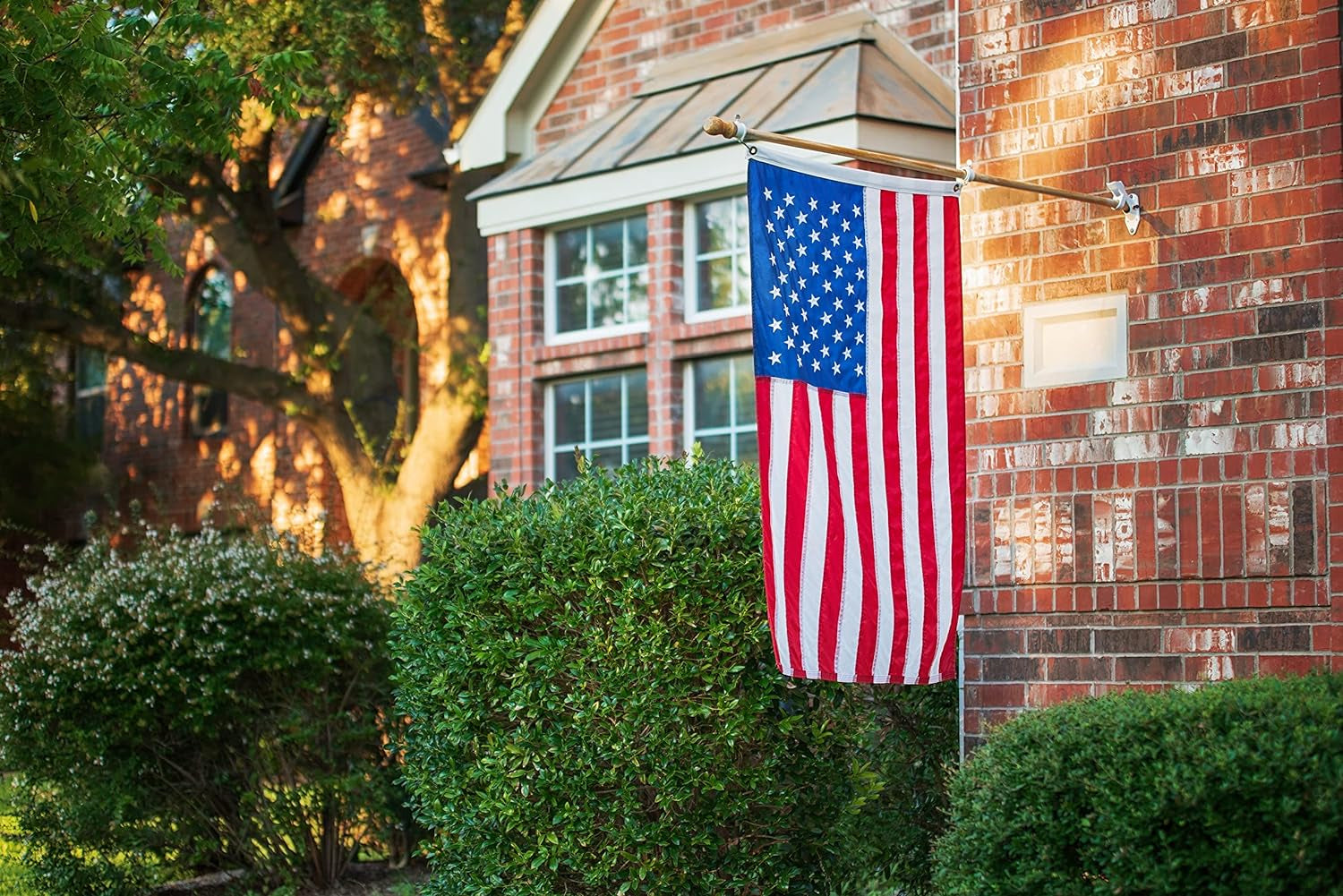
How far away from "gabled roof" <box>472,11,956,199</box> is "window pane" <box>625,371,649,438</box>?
4.53ft

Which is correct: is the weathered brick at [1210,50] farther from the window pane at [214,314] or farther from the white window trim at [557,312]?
the window pane at [214,314]

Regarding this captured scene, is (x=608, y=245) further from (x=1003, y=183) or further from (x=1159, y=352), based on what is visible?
(x=1159, y=352)

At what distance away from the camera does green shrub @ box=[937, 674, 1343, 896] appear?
464 centimetres

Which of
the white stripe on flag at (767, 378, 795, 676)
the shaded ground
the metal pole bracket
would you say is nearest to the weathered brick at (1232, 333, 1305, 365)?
the metal pole bracket

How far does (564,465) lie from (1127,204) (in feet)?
18.9

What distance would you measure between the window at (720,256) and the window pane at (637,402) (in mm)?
625

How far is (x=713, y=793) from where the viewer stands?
276 inches

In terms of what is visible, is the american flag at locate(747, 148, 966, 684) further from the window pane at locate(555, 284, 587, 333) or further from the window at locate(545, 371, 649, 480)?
the window pane at locate(555, 284, 587, 333)

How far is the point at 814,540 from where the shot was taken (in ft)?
20.6

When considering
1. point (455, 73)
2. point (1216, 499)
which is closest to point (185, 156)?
point (455, 73)

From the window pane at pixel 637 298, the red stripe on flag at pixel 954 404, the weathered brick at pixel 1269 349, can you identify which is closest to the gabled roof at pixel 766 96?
the window pane at pixel 637 298

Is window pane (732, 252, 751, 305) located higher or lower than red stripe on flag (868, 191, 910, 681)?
higher

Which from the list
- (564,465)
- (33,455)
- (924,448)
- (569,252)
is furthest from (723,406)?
(33,455)

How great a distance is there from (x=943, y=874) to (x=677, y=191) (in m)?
6.31
